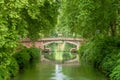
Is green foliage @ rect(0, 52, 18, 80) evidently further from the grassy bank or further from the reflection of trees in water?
the reflection of trees in water

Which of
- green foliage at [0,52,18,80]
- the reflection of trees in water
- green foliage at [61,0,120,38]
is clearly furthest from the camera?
the reflection of trees in water

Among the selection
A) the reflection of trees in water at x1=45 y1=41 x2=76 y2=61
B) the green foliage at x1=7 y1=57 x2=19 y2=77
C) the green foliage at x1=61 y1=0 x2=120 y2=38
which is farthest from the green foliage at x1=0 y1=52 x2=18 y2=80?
the reflection of trees in water at x1=45 y1=41 x2=76 y2=61

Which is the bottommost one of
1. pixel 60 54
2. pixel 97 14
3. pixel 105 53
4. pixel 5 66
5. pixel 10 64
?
pixel 60 54

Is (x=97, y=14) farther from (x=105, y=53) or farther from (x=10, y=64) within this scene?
(x=10, y=64)

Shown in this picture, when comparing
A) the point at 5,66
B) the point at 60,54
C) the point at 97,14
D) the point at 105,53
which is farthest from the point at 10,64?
the point at 60,54

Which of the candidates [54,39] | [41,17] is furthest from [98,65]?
[54,39]

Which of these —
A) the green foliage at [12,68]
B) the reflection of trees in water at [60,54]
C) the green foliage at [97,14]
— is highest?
the green foliage at [97,14]

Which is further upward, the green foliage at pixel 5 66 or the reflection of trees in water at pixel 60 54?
the green foliage at pixel 5 66

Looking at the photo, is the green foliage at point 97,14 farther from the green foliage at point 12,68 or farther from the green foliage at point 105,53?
the green foliage at point 12,68

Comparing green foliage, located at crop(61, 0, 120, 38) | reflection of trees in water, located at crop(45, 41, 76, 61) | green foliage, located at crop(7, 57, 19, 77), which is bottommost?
reflection of trees in water, located at crop(45, 41, 76, 61)

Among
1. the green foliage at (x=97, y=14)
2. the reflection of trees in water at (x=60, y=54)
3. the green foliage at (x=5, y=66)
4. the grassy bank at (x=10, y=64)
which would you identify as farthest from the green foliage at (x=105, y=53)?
the reflection of trees in water at (x=60, y=54)

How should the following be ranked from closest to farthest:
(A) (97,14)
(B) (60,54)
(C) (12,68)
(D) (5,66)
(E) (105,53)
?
(D) (5,66) < (A) (97,14) < (C) (12,68) < (E) (105,53) < (B) (60,54)

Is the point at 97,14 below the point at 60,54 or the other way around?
the other way around

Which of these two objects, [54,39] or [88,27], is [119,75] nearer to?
[88,27]
